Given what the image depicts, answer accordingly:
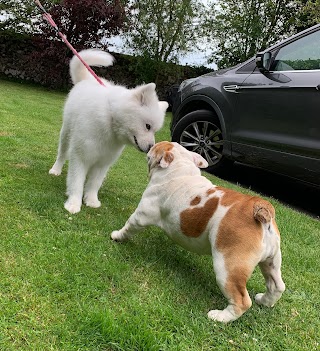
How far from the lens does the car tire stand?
6.02m

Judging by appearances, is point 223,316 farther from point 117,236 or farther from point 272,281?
point 117,236

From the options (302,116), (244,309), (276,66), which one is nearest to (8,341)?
(244,309)

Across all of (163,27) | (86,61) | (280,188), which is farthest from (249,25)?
(86,61)

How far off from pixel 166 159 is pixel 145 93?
72 cm

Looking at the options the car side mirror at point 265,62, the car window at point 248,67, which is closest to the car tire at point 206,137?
the car window at point 248,67

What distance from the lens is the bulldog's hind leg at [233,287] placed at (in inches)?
89.6

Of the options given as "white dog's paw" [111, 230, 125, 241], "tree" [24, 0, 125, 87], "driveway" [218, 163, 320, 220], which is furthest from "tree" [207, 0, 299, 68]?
"white dog's paw" [111, 230, 125, 241]

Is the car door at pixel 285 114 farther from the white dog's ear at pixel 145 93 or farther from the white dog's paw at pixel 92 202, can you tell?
the white dog's paw at pixel 92 202

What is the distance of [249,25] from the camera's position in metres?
18.3

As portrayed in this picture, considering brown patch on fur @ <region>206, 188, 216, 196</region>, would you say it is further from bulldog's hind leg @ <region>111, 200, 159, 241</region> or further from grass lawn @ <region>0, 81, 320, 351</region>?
grass lawn @ <region>0, 81, 320, 351</region>

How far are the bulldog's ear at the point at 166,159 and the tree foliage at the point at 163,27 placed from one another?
1654 centimetres

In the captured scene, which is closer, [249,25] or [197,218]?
[197,218]

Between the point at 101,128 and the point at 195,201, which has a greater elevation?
the point at 101,128

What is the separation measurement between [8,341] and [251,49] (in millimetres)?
18557
